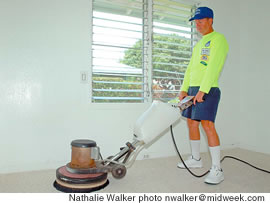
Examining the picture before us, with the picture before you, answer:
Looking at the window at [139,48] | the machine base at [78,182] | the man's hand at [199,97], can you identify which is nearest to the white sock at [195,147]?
the man's hand at [199,97]

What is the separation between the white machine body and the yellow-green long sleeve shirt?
35 centimetres

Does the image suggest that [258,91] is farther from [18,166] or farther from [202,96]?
[18,166]

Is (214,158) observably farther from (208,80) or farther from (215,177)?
(208,80)

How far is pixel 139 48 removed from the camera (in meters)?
2.52

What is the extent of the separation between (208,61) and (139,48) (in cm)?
88

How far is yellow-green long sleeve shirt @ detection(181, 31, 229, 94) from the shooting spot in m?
1.79

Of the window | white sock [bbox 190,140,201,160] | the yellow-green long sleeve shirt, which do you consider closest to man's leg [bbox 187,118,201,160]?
white sock [bbox 190,140,201,160]

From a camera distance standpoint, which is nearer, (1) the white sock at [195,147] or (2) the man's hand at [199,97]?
(2) the man's hand at [199,97]

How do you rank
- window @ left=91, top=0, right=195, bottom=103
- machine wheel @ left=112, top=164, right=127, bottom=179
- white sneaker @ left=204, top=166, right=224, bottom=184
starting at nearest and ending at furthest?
machine wheel @ left=112, top=164, right=127, bottom=179 < white sneaker @ left=204, top=166, right=224, bottom=184 < window @ left=91, top=0, right=195, bottom=103

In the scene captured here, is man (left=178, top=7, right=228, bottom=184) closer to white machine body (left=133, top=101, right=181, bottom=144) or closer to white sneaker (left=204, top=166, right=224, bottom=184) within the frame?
white sneaker (left=204, top=166, right=224, bottom=184)

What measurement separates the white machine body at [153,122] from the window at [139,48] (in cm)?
80

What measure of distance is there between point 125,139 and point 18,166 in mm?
996

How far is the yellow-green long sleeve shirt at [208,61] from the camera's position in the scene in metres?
1.79

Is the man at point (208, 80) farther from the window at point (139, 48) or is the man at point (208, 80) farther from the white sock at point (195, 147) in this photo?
the window at point (139, 48)
